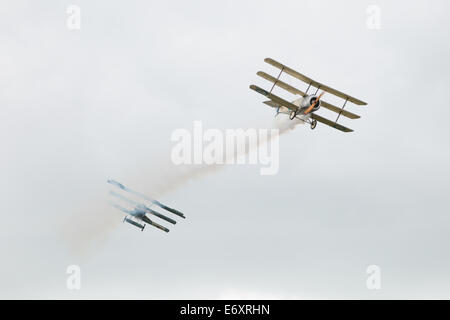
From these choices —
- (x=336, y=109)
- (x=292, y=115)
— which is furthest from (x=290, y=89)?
(x=336, y=109)

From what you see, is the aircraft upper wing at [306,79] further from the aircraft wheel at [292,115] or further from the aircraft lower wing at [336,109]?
the aircraft wheel at [292,115]

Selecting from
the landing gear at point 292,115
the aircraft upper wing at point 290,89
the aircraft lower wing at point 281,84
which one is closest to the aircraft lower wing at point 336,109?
the aircraft upper wing at point 290,89

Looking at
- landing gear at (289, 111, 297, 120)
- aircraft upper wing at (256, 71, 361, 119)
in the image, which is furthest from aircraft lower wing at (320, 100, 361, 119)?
landing gear at (289, 111, 297, 120)

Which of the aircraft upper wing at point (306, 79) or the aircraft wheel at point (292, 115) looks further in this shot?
the aircraft wheel at point (292, 115)

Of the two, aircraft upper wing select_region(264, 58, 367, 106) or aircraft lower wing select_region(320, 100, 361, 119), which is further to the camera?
aircraft lower wing select_region(320, 100, 361, 119)

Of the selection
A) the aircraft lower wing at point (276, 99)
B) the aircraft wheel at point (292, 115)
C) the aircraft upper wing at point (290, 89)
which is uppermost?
the aircraft upper wing at point (290, 89)

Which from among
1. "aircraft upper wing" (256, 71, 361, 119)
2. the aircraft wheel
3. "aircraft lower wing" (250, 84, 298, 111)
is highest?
"aircraft upper wing" (256, 71, 361, 119)

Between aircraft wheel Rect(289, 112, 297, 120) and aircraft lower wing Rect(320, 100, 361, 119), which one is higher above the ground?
aircraft lower wing Rect(320, 100, 361, 119)

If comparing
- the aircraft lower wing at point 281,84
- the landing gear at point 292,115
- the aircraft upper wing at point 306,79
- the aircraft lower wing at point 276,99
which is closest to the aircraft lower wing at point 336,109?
the aircraft upper wing at point 306,79

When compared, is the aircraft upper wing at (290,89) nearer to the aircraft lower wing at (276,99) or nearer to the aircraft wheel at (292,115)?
the aircraft lower wing at (276,99)

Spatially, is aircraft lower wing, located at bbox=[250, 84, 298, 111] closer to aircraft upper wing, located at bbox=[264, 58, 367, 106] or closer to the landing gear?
the landing gear

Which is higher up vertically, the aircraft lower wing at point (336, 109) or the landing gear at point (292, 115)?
the aircraft lower wing at point (336, 109)

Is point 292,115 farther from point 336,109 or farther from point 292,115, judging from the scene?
point 336,109
